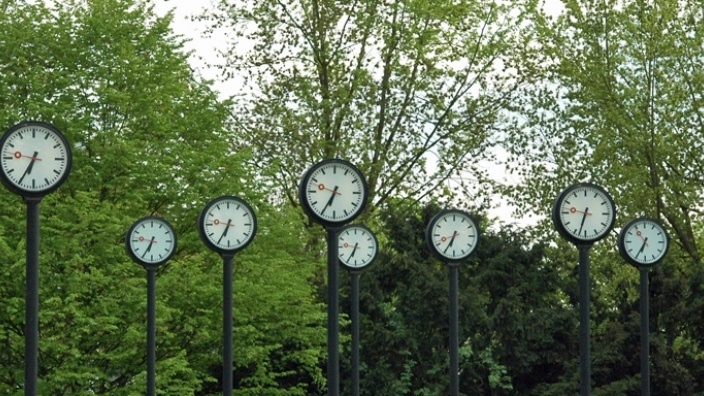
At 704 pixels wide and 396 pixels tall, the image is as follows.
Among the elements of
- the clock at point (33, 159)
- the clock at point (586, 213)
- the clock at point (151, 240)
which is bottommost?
the clock at point (151, 240)

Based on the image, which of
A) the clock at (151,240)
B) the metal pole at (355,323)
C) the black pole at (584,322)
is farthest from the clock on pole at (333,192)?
the metal pole at (355,323)

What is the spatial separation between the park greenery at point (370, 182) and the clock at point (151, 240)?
1151 cm

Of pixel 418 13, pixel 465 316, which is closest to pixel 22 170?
pixel 465 316

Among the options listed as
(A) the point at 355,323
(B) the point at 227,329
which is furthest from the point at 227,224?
(A) the point at 355,323

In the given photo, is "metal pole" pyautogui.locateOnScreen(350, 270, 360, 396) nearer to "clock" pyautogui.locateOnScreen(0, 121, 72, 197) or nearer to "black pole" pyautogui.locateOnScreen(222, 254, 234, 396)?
"black pole" pyautogui.locateOnScreen(222, 254, 234, 396)

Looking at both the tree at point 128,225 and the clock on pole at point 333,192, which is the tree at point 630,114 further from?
the clock on pole at point 333,192

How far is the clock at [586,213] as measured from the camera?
17.2 m

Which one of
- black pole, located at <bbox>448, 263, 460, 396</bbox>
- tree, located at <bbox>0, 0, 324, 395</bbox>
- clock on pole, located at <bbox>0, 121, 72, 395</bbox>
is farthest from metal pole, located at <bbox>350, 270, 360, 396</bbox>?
tree, located at <bbox>0, 0, 324, 395</bbox>

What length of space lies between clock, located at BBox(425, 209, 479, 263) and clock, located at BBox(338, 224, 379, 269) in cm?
506

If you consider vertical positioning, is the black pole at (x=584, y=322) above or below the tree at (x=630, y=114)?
below

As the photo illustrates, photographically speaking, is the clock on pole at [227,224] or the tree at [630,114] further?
the tree at [630,114]

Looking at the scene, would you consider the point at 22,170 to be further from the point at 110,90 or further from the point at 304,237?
the point at 304,237

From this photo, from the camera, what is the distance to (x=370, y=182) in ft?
136

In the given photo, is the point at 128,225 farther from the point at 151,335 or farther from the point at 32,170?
the point at 32,170
